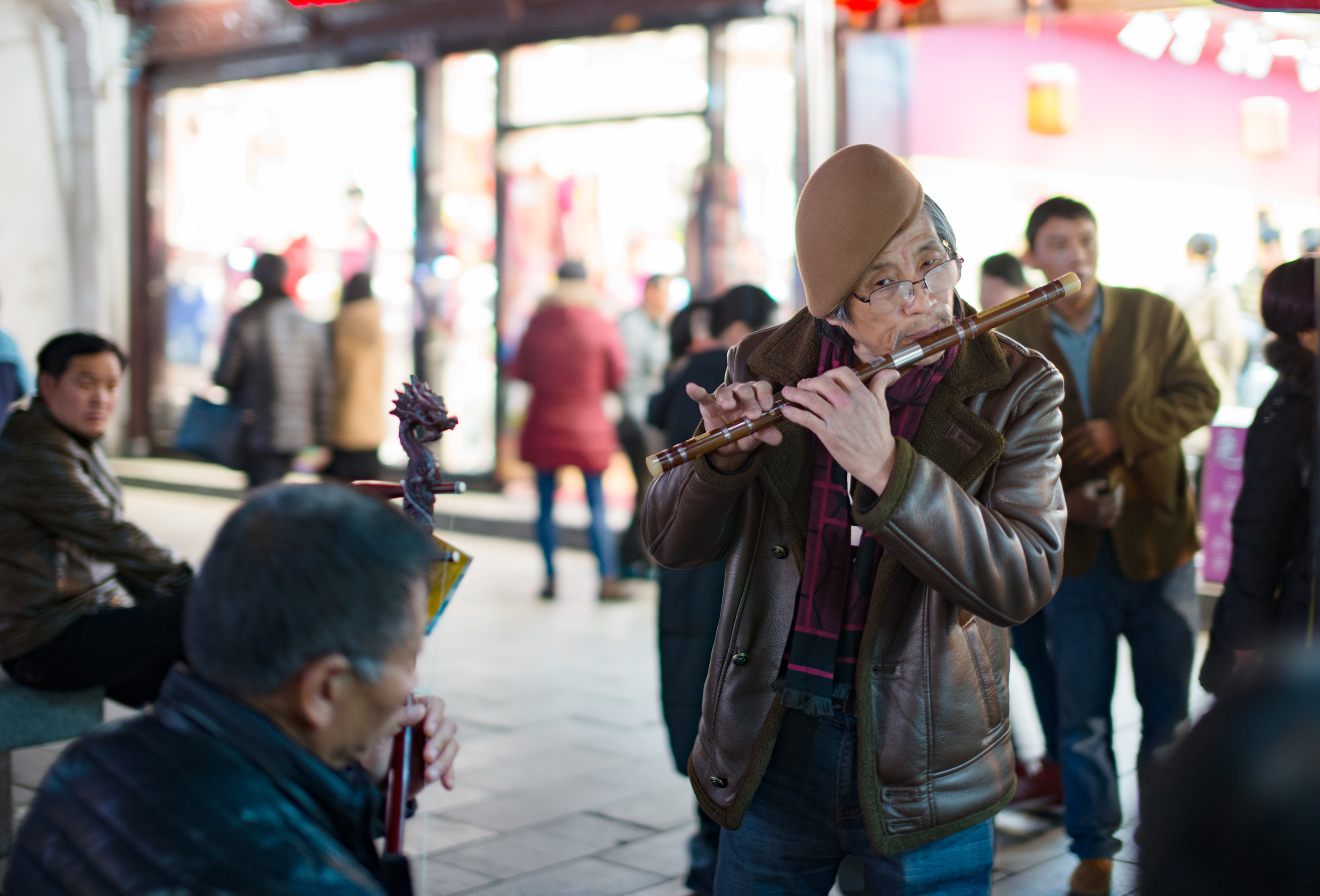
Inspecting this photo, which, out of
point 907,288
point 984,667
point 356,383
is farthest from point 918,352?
point 356,383

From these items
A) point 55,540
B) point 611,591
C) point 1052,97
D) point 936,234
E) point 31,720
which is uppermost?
point 1052,97

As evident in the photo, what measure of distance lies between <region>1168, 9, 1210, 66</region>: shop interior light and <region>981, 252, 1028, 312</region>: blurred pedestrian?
11.8 ft

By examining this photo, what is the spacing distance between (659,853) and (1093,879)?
4.14 ft

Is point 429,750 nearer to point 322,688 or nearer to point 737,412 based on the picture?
point 322,688

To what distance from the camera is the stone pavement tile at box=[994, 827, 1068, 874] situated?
3.89m

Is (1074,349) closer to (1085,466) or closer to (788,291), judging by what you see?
(1085,466)

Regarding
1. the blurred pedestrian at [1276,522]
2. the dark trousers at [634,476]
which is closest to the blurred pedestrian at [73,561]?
the blurred pedestrian at [1276,522]

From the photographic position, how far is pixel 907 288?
1995 millimetres

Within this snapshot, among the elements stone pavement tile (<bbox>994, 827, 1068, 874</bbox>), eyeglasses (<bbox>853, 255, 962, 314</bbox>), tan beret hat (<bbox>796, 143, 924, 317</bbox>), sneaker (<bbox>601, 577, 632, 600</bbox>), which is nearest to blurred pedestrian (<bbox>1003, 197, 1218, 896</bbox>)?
stone pavement tile (<bbox>994, 827, 1068, 874</bbox>)

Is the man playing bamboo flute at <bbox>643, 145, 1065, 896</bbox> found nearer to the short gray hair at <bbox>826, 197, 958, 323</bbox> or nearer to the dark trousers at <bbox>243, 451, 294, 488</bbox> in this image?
the short gray hair at <bbox>826, 197, 958, 323</bbox>

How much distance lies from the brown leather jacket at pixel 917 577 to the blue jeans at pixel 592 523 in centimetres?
580

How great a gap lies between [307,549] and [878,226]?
1010mm

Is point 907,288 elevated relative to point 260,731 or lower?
elevated

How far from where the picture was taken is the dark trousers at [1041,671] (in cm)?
441
